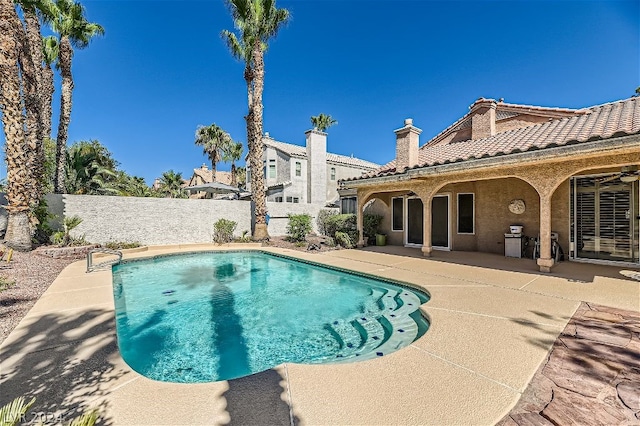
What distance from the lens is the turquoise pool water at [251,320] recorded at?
4293 millimetres

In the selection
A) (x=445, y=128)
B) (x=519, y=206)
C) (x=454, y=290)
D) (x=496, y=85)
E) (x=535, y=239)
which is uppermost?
(x=496, y=85)

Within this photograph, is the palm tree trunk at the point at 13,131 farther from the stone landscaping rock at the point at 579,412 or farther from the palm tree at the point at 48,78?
the stone landscaping rock at the point at 579,412

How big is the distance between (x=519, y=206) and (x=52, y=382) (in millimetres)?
12800

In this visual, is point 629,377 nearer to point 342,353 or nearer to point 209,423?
point 342,353

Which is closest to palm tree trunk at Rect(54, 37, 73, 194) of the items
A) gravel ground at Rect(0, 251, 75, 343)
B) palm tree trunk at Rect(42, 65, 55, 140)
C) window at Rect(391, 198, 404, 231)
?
palm tree trunk at Rect(42, 65, 55, 140)

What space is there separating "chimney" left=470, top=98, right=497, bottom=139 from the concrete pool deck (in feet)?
33.8

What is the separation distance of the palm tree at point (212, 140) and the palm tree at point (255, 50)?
54.5ft

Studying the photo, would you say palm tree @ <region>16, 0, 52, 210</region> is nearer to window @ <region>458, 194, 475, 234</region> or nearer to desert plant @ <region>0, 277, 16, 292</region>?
desert plant @ <region>0, 277, 16, 292</region>

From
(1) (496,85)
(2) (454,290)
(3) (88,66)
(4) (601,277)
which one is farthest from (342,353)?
(3) (88,66)

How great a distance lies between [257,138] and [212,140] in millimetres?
18772

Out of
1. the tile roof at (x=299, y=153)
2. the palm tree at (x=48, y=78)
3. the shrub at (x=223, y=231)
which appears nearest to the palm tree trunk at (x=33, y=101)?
the palm tree at (x=48, y=78)

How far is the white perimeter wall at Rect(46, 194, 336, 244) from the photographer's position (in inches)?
524

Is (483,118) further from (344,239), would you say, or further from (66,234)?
(66,234)

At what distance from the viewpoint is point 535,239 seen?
32.6 ft
